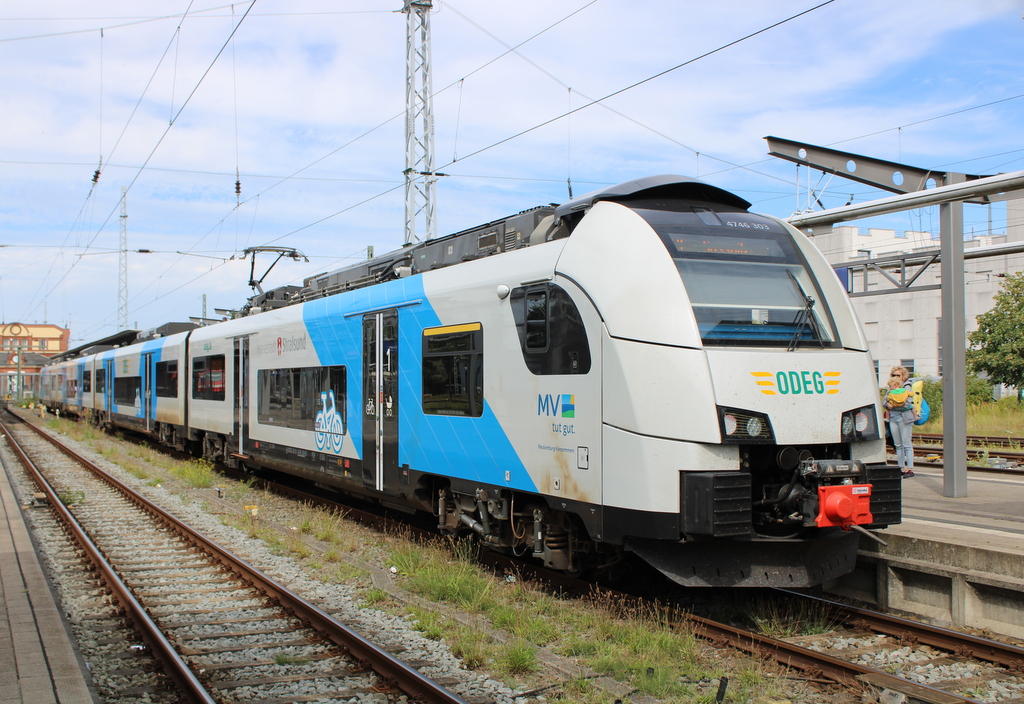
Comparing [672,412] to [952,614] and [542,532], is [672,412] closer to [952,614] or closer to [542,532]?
[542,532]

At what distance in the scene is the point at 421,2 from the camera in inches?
671

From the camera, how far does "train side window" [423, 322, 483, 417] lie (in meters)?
7.47

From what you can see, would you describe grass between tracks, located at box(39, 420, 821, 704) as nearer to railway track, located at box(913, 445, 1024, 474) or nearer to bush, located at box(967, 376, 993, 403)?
railway track, located at box(913, 445, 1024, 474)

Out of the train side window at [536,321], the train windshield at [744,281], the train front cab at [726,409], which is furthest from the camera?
the train side window at [536,321]

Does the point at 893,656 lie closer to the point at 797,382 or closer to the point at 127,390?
the point at 797,382

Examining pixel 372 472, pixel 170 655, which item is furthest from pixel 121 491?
pixel 170 655

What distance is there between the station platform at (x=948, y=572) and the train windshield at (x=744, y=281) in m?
1.93

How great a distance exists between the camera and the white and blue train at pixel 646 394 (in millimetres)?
5656

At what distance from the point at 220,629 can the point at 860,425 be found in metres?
5.26

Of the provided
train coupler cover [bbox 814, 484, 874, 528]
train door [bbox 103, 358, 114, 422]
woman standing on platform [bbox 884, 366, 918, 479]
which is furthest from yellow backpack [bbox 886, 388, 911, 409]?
train door [bbox 103, 358, 114, 422]

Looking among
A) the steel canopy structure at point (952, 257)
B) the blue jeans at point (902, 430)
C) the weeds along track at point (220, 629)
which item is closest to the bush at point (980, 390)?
the blue jeans at point (902, 430)

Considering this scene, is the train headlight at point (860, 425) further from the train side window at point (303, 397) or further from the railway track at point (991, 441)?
the railway track at point (991, 441)

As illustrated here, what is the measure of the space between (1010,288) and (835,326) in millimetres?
29679

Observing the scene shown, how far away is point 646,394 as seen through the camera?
18.6 feet
